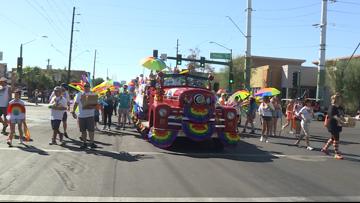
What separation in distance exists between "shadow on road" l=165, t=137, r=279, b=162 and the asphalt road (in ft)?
0.09

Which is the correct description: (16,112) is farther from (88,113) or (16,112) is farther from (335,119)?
(335,119)

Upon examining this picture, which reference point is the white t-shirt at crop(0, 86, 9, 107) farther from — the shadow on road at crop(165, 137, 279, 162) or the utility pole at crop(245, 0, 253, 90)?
the utility pole at crop(245, 0, 253, 90)

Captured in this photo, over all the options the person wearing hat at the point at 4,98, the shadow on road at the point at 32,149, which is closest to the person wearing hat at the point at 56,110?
the shadow on road at the point at 32,149

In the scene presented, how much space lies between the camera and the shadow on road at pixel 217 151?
12.3 metres

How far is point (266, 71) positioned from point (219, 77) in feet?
43.1

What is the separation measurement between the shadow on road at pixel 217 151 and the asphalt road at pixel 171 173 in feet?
0.09

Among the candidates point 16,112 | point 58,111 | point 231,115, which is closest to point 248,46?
point 231,115

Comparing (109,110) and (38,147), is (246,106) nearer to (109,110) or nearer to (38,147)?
(109,110)

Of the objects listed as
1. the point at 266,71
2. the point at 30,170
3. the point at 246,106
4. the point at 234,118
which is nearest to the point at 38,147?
the point at 30,170

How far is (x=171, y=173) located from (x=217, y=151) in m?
3.98

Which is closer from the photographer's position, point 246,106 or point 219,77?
point 246,106

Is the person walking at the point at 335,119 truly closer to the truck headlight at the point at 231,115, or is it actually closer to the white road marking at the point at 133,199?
the truck headlight at the point at 231,115

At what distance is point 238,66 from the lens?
3054 inches

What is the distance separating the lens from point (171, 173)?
962 cm
